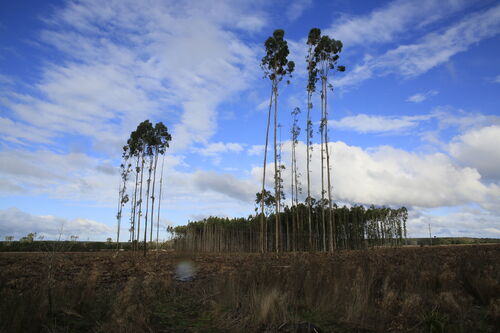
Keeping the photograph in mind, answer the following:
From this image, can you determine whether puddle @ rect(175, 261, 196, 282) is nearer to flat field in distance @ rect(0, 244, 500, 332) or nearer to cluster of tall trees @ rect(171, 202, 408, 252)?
flat field in distance @ rect(0, 244, 500, 332)

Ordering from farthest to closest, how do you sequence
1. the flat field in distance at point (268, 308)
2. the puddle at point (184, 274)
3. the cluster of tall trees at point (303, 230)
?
the cluster of tall trees at point (303, 230)
the puddle at point (184, 274)
the flat field in distance at point (268, 308)

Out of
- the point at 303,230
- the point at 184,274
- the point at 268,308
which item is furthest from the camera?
the point at 303,230

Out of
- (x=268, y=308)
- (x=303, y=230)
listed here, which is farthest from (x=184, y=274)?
(x=303, y=230)

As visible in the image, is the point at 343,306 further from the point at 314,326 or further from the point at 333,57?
the point at 333,57

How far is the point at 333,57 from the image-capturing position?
26422 mm

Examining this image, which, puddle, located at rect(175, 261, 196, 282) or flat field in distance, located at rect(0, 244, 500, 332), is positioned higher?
flat field in distance, located at rect(0, 244, 500, 332)

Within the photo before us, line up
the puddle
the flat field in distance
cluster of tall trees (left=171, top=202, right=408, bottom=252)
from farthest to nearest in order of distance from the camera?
cluster of tall trees (left=171, top=202, right=408, bottom=252)
the puddle
the flat field in distance

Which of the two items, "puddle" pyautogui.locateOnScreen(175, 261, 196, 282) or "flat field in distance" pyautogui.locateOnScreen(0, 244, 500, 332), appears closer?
"flat field in distance" pyautogui.locateOnScreen(0, 244, 500, 332)

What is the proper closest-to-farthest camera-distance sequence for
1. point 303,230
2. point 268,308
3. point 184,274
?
point 268,308 < point 184,274 < point 303,230

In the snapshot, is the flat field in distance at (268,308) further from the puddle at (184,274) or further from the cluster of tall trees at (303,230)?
the cluster of tall trees at (303,230)

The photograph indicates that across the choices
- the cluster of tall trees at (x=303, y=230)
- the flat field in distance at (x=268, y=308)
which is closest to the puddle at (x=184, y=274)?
the flat field in distance at (x=268, y=308)

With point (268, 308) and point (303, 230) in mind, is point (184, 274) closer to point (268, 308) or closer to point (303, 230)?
point (268, 308)

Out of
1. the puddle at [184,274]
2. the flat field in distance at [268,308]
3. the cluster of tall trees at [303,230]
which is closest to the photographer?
the flat field in distance at [268,308]

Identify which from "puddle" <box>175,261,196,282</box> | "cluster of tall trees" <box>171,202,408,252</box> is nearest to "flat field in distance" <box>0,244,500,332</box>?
"puddle" <box>175,261,196,282</box>
